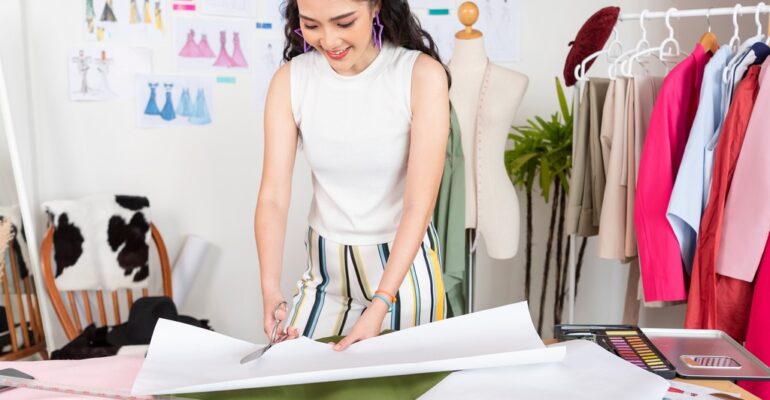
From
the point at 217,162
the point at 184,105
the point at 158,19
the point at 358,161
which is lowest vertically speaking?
the point at 217,162

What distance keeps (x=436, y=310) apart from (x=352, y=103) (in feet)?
1.45

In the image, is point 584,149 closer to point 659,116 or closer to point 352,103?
point 659,116

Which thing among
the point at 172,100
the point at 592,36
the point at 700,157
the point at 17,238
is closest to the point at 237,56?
the point at 172,100

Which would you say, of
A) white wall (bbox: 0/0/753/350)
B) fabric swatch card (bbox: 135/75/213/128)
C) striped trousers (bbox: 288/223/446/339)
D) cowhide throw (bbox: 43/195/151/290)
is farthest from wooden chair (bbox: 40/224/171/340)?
striped trousers (bbox: 288/223/446/339)

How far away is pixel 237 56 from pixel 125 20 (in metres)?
0.44

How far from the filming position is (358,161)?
1496 mm

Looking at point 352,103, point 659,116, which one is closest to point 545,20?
point 659,116

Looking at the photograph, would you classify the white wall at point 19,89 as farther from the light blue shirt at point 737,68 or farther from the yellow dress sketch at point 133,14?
the light blue shirt at point 737,68

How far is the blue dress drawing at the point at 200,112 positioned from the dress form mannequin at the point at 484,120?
3.82 ft

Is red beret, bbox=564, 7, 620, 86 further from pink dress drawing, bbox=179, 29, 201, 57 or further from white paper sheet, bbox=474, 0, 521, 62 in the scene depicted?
pink dress drawing, bbox=179, 29, 201, 57

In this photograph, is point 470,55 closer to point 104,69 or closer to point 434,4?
point 434,4

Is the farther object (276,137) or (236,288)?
(236,288)

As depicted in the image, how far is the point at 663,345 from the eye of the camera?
134 cm

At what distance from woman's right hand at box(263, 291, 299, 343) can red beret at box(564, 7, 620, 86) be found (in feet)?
4.63
